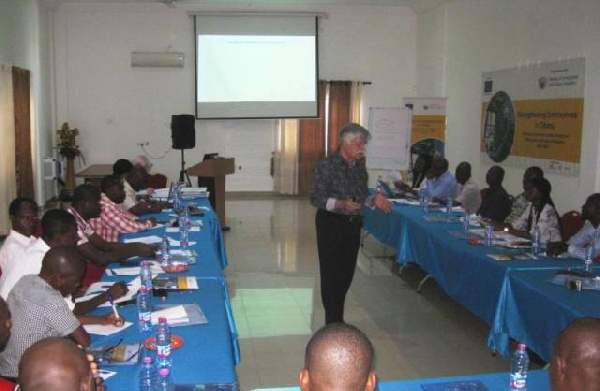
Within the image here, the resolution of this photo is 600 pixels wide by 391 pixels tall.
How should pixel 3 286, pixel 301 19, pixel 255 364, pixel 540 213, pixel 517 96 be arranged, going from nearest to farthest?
pixel 3 286, pixel 255 364, pixel 540 213, pixel 517 96, pixel 301 19

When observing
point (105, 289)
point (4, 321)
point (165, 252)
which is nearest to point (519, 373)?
point (4, 321)

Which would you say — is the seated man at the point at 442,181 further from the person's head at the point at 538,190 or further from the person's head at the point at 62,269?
the person's head at the point at 62,269

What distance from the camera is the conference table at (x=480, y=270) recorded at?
3.56 meters

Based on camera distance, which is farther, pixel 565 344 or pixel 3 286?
pixel 3 286

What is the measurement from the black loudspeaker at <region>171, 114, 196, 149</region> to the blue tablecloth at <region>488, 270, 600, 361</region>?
675 centimetres

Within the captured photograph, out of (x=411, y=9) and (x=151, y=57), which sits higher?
(x=411, y=9)

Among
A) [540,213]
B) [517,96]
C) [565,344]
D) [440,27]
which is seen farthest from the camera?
[440,27]

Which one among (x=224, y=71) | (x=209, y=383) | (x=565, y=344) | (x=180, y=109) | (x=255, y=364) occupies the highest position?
(x=224, y=71)

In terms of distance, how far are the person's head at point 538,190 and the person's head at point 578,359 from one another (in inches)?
131

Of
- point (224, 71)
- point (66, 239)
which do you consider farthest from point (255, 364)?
point (224, 71)

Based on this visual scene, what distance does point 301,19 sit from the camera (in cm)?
1186

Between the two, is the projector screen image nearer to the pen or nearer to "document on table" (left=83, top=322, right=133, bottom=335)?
the pen

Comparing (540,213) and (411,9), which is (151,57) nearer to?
(411,9)

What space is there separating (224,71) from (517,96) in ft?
19.2
